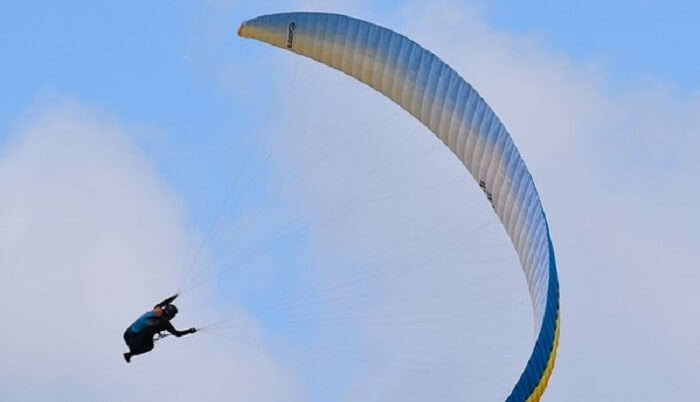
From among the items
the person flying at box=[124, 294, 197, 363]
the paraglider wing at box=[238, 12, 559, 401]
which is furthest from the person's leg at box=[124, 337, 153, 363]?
the paraglider wing at box=[238, 12, 559, 401]

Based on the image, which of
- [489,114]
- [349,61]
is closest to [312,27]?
[349,61]

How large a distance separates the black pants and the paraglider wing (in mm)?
5794

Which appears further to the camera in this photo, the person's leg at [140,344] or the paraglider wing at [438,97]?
the person's leg at [140,344]

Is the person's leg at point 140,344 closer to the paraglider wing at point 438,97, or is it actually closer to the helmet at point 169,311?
the helmet at point 169,311

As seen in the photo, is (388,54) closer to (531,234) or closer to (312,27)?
(312,27)

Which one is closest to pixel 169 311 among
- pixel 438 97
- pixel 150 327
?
pixel 150 327

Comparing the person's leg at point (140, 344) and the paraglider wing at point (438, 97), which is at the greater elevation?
the paraglider wing at point (438, 97)

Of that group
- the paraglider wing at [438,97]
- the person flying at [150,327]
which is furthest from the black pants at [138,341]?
the paraglider wing at [438,97]

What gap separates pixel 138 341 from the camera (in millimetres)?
43219

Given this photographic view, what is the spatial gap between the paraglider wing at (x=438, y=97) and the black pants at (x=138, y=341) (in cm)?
579

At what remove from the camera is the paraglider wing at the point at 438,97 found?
41.7 m

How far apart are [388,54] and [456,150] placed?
214cm

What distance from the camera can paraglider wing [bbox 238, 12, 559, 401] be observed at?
41.7 meters

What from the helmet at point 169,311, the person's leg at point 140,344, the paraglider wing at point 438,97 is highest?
the paraglider wing at point 438,97
